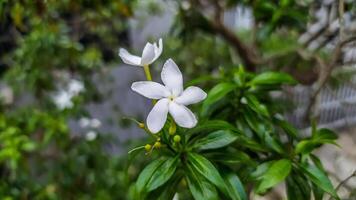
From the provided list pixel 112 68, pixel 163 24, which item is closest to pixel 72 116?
pixel 112 68

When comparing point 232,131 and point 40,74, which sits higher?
point 232,131

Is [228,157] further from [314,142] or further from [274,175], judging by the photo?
[314,142]

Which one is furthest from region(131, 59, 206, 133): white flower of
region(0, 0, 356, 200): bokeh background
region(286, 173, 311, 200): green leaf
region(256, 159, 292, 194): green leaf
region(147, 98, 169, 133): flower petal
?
region(0, 0, 356, 200): bokeh background

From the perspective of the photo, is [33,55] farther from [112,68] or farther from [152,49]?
[152,49]

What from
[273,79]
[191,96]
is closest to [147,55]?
[191,96]

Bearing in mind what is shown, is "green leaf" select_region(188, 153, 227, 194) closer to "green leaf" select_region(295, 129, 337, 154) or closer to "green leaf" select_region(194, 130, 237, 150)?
"green leaf" select_region(194, 130, 237, 150)

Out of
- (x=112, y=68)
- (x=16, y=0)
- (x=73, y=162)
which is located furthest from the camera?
(x=112, y=68)
